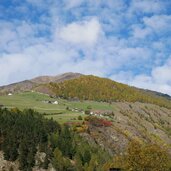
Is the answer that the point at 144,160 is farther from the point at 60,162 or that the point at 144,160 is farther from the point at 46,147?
the point at 46,147

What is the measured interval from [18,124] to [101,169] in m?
42.7

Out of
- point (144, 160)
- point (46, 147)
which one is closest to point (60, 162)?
point (46, 147)

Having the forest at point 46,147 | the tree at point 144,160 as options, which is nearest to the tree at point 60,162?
the forest at point 46,147

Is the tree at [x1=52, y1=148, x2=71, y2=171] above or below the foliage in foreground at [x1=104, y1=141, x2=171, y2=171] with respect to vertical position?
below

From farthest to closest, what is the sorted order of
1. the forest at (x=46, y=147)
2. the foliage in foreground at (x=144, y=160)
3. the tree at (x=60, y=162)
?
the forest at (x=46, y=147), the tree at (x=60, y=162), the foliage in foreground at (x=144, y=160)

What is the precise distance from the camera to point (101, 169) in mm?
134500

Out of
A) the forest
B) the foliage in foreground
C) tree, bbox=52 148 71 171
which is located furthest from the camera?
the forest

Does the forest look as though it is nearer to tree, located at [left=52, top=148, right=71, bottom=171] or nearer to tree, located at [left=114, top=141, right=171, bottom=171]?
tree, located at [left=52, top=148, right=71, bottom=171]

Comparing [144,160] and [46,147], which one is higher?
[144,160]

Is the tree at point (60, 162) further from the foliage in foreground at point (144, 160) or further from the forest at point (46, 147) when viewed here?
the foliage in foreground at point (144, 160)

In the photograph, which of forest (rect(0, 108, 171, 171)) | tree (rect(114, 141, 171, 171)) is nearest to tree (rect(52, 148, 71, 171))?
forest (rect(0, 108, 171, 171))

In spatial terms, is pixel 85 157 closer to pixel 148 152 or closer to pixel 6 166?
pixel 6 166

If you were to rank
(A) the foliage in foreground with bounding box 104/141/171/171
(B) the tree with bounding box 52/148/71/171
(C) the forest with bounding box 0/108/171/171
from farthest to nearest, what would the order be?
1. (C) the forest with bounding box 0/108/171/171
2. (B) the tree with bounding box 52/148/71/171
3. (A) the foliage in foreground with bounding box 104/141/171/171

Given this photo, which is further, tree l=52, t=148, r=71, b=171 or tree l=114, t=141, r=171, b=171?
tree l=52, t=148, r=71, b=171
